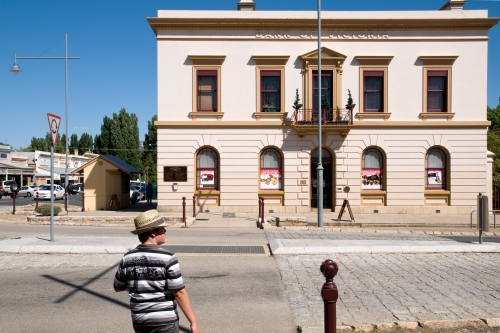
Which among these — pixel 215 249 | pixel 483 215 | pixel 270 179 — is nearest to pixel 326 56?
pixel 270 179

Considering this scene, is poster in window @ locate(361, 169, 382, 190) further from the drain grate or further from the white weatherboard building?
the drain grate

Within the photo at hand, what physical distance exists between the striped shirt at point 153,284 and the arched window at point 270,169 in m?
19.7

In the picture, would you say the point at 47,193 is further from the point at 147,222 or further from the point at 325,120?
the point at 147,222

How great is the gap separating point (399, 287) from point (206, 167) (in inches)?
659

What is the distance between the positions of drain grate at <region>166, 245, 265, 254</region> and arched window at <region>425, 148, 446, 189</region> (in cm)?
1501

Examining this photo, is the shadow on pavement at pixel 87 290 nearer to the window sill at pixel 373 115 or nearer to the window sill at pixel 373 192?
the window sill at pixel 373 192

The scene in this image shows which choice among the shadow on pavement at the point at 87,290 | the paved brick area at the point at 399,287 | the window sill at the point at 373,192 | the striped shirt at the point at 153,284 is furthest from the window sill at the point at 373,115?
the striped shirt at the point at 153,284

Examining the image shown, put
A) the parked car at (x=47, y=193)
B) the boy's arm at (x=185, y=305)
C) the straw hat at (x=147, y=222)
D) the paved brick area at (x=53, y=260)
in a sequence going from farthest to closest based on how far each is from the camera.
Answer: the parked car at (x=47, y=193) < the paved brick area at (x=53, y=260) < the straw hat at (x=147, y=222) < the boy's arm at (x=185, y=305)

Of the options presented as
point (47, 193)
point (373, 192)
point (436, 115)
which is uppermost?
point (436, 115)

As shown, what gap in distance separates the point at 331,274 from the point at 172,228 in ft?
40.6

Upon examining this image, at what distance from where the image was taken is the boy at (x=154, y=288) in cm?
340

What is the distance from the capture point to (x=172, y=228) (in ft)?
53.3

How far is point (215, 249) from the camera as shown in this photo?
1121cm

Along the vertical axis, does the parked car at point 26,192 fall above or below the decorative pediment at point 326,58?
below
